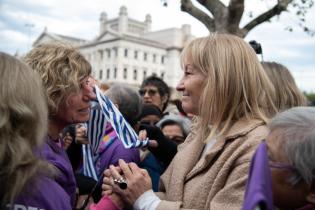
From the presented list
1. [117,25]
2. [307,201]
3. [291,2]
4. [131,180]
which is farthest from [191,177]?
[117,25]

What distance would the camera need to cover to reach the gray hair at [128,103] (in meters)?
3.29

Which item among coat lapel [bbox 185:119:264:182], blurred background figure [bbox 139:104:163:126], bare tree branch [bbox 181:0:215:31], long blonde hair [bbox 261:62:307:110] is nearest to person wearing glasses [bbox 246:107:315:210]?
coat lapel [bbox 185:119:264:182]

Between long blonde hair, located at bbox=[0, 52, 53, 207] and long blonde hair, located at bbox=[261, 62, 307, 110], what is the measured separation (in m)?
2.14

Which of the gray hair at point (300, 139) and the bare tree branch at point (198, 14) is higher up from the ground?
the bare tree branch at point (198, 14)

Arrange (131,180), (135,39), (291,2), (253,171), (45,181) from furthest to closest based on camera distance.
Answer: (135,39) < (291,2) < (131,180) < (45,181) < (253,171)

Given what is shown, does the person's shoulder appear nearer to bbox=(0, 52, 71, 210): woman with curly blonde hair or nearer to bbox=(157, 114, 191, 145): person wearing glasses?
bbox=(0, 52, 71, 210): woman with curly blonde hair

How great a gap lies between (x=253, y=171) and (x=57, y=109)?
1.34 m

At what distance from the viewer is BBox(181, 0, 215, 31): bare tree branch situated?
8.15 meters

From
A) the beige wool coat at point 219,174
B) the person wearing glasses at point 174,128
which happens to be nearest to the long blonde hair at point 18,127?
the beige wool coat at point 219,174

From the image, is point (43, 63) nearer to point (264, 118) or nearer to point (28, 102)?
point (28, 102)

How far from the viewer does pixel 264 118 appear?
2229 mm

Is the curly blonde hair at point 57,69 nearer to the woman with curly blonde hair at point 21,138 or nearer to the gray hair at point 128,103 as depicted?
the woman with curly blonde hair at point 21,138

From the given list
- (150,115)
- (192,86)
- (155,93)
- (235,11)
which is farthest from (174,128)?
(235,11)

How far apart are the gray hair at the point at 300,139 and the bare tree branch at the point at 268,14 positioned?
6844 mm
